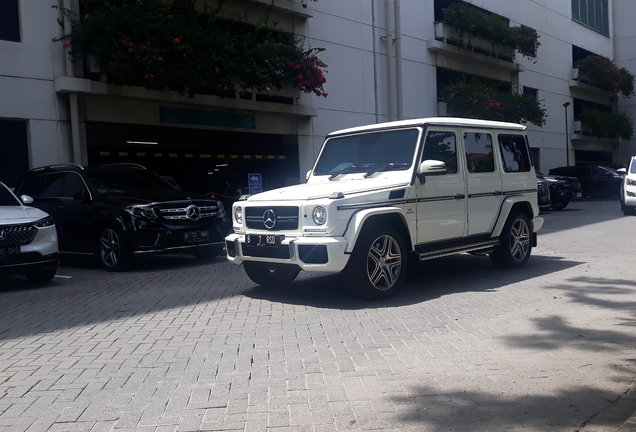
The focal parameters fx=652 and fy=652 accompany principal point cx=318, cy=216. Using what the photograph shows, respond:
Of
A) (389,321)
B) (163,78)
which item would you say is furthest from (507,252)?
(163,78)

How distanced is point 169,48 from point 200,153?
450 cm

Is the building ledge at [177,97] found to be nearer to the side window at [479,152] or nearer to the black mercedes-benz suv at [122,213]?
the black mercedes-benz suv at [122,213]

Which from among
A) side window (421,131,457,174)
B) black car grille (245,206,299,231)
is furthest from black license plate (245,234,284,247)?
side window (421,131,457,174)

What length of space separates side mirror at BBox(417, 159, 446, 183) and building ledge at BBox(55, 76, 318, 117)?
32.6 feet

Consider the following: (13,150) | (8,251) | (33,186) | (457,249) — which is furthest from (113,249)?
(457,249)

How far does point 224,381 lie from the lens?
4.57 meters

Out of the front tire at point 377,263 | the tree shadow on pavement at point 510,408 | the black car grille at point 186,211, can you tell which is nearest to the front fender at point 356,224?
the front tire at point 377,263

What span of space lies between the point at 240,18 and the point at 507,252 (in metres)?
12.2

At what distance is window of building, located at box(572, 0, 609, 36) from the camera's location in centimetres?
3903

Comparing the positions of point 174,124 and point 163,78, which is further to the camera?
point 174,124

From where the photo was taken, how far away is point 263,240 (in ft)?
24.4

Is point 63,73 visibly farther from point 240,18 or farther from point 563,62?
point 563,62

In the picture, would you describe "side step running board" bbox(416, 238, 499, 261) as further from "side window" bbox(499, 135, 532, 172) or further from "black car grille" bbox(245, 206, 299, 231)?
"black car grille" bbox(245, 206, 299, 231)

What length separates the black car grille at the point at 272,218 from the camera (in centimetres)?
728
